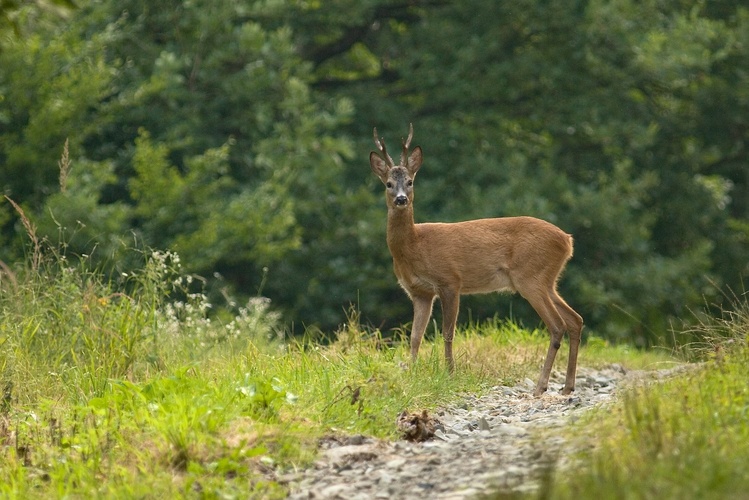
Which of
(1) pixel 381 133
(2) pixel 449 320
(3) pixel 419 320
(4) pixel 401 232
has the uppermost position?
(4) pixel 401 232

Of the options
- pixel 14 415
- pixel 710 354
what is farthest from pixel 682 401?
pixel 14 415

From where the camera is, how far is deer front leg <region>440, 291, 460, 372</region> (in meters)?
7.72

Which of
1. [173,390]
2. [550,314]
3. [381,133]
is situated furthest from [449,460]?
[381,133]

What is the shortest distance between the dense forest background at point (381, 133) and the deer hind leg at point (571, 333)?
18.7 ft

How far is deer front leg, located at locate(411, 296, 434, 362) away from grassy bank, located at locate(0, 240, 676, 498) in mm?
200

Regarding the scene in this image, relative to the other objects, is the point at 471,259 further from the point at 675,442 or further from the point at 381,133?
the point at 381,133

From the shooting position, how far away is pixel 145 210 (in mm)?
13688

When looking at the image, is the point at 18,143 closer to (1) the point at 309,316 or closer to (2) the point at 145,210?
(2) the point at 145,210

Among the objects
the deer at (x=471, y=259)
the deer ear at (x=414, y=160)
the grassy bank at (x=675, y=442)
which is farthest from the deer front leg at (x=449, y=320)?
the grassy bank at (x=675, y=442)

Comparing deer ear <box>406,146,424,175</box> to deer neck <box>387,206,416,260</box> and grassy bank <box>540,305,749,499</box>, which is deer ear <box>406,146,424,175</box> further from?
grassy bank <box>540,305,749,499</box>

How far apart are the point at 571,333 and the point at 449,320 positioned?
33.1 inches

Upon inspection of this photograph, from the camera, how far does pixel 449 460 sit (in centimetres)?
516

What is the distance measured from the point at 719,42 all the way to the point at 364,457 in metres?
11.8

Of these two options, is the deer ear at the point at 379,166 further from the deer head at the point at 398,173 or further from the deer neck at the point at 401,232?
the deer neck at the point at 401,232
